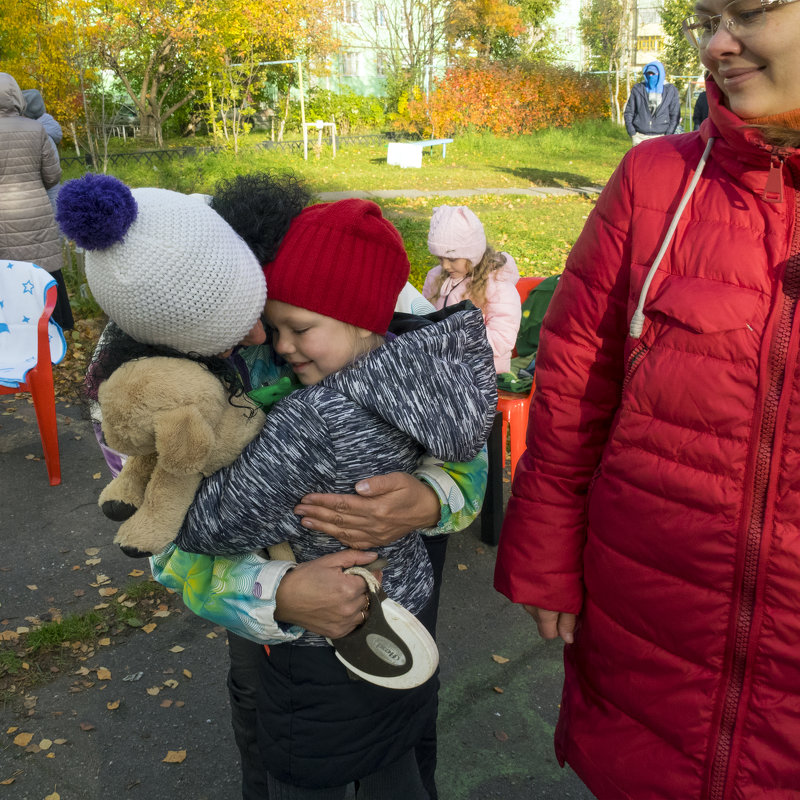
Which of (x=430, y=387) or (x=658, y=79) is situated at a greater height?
(x=658, y=79)

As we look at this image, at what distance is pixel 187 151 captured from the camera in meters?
19.1

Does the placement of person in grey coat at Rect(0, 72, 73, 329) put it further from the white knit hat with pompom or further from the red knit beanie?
the white knit hat with pompom

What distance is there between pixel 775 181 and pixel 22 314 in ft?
15.3

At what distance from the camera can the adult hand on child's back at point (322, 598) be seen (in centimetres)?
151

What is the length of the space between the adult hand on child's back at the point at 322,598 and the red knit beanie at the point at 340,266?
0.49 m

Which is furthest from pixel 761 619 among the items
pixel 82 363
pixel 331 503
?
Answer: pixel 82 363

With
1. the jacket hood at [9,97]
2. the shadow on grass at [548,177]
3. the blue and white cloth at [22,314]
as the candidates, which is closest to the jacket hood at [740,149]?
the blue and white cloth at [22,314]

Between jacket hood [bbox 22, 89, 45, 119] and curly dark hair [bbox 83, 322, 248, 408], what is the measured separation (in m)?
7.47

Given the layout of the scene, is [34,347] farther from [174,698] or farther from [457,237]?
[174,698]

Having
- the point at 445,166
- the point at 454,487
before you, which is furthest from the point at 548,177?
the point at 454,487

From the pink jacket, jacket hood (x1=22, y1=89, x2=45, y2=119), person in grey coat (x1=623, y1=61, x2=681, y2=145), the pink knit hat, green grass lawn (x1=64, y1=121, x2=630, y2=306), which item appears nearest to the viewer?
the pink jacket

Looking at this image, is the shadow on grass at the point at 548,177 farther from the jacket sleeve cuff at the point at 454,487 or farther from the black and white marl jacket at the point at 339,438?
the black and white marl jacket at the point at 339,438

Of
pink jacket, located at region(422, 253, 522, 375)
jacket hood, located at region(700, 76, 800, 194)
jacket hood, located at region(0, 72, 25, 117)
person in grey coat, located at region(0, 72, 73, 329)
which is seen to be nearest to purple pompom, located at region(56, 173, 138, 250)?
jacket hood, located at region(700, 76, 800, 194)

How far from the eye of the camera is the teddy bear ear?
134 cm
